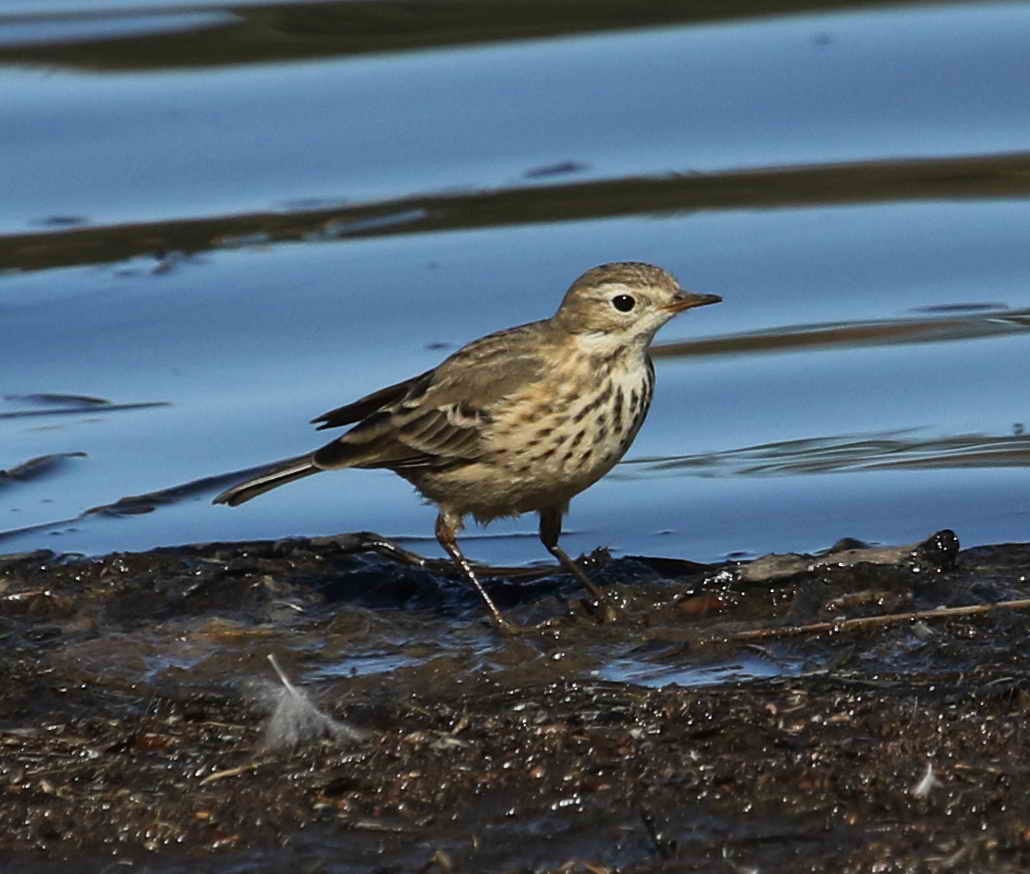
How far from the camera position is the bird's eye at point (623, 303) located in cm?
791

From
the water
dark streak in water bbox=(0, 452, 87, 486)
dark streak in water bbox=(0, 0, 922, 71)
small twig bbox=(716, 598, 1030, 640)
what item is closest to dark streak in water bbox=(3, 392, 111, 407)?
the water

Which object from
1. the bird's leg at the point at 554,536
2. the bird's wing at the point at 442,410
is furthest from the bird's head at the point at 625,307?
the bird's leg at the point at 554,536

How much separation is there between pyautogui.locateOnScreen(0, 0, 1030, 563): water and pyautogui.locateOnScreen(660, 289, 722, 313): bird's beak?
1.27 metres

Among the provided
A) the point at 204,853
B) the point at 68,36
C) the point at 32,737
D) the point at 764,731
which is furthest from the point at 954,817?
the point at 68,36

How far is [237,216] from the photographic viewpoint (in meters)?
13.0

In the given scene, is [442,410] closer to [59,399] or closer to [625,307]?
[625,307]

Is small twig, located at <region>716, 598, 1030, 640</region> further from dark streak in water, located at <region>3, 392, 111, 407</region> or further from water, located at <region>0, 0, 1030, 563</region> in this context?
dark streak in water, located at <region>3, 392, 111, 407</region>

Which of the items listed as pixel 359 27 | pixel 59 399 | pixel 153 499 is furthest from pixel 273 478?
pixel 359 27

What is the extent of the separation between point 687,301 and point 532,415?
2.17ft

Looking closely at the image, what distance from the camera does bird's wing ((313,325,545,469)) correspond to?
7.83 m

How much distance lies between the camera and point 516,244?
1244 centimetres

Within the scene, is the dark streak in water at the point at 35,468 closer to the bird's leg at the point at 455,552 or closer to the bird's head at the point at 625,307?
the bird's leg at the point at 455,552

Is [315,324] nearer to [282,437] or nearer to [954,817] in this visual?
[282,437]

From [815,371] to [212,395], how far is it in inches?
110
